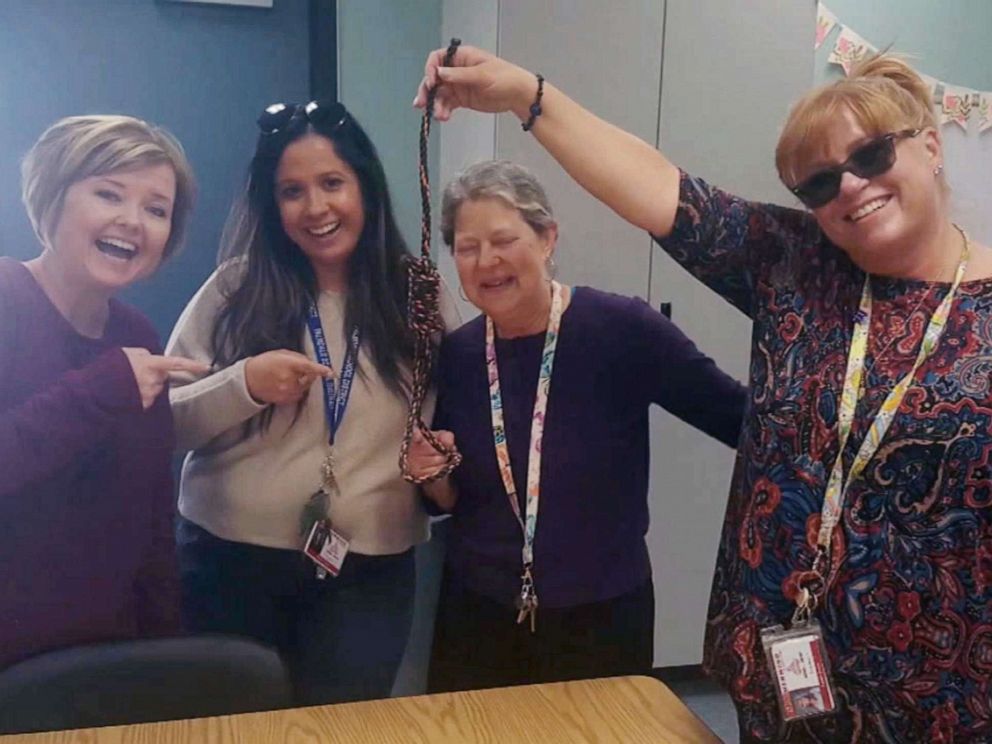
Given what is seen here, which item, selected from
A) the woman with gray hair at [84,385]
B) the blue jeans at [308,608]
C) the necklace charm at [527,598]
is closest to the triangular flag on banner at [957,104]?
the necklace charm at [527,598]

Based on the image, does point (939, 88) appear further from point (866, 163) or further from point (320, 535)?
point (320, 535)

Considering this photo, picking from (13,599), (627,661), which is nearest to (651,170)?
(627,661)

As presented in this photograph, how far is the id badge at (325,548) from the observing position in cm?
169

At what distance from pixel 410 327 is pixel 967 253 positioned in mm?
916

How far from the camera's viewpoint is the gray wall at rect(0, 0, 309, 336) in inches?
59.0

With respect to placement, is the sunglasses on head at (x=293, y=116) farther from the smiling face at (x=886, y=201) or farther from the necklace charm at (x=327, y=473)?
the smiling face at (x=886, y=201)

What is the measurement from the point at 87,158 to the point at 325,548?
0.80 m

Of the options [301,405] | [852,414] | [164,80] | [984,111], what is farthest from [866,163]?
[984,111]

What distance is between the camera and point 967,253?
3.88 feet

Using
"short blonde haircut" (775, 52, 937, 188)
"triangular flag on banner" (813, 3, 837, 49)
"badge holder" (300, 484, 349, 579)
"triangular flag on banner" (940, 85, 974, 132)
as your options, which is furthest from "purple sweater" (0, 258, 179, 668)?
"triangular flag on banner" (940, 85, 974, 132)

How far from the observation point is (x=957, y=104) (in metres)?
2.23

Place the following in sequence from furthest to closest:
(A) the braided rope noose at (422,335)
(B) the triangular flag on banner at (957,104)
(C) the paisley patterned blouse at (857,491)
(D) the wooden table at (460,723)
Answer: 1. (B) the triangular flag on banner at (957,104)
2. (A) the braided rope noose at (422,335)
3. (D) the wooden table at (460,723)
4. (C) the paisley patterned blouse at (857,491)

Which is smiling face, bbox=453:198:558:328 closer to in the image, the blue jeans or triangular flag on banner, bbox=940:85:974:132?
the blue jeans

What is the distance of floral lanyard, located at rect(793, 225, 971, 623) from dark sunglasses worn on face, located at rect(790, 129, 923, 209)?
0.14 meters
